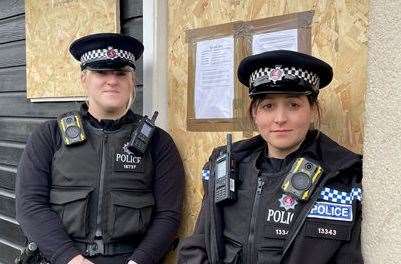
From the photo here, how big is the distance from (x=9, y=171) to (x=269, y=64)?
2.89 metres

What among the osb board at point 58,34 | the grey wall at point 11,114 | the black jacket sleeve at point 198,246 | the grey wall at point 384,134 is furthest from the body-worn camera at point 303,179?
the grey wall at point 11,114

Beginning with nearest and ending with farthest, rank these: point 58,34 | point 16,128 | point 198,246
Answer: point 198,246
point 58,34
point 16,128

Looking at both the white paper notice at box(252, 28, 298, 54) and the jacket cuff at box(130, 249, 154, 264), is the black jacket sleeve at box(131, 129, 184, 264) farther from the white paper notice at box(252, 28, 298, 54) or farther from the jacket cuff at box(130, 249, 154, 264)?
the white paper notice at box(252, 28, 298, 54)

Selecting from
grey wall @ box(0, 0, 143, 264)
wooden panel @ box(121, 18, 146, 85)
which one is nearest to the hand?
wooden panel @ box(121, 18, 146, 85)

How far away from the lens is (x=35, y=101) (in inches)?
133

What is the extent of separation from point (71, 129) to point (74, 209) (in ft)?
1.20

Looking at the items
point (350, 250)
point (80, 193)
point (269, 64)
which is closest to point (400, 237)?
point (350, 250)

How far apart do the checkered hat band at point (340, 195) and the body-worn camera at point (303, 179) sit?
0.04 metres

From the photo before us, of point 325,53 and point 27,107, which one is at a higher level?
point 325,53

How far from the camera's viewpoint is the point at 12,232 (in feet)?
12.3

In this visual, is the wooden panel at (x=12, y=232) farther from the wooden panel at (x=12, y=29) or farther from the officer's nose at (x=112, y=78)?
the officer's nose at (x=112, y=78)

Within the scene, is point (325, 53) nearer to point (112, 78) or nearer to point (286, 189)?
point (286, 189)

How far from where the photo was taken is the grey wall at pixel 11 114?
362 centimetres

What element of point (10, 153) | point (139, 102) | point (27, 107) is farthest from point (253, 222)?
point (10, 153)
